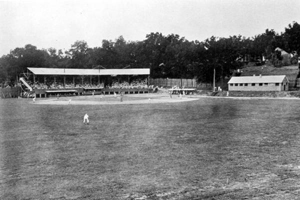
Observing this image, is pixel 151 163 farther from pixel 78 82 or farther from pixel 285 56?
pixel 285 56

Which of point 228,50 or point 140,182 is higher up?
point 228,50

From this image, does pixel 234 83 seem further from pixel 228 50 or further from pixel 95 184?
pixel 95 184

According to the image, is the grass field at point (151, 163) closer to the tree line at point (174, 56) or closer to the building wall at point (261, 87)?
the building wall at point (261, 87)

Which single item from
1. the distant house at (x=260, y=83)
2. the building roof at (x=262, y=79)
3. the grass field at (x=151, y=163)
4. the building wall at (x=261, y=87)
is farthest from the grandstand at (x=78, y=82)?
the grass field at (x=151, y=163)

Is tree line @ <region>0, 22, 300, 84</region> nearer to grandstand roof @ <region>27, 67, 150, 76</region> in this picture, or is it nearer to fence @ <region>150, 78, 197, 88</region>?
fence @ <region>150, 78, 197, 88</region>

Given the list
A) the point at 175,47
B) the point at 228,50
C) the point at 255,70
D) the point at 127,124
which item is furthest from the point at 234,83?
the point at 127,124
